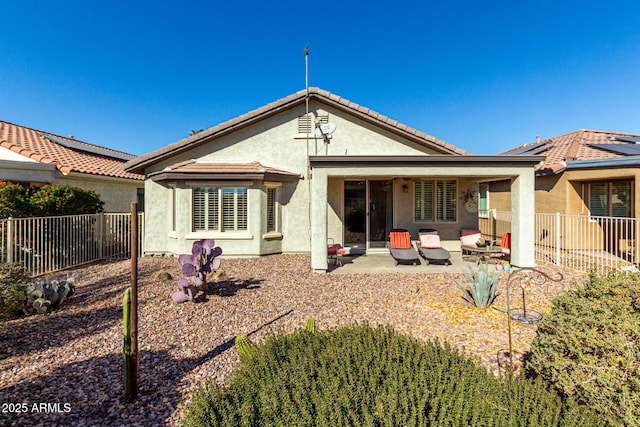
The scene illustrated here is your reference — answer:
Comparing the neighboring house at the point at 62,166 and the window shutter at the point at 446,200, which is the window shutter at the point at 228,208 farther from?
the window shutter at the point at 446,200

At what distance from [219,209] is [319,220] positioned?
540 centimetres

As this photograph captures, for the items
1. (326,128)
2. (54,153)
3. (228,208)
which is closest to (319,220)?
(228,208)

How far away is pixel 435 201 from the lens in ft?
44.9

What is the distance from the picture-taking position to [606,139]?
16.8 m

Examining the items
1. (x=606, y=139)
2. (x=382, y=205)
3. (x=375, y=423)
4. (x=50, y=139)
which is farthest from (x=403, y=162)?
(x=50, y=139)

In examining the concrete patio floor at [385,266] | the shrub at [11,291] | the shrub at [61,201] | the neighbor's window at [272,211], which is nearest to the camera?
the shrub at [11,291]

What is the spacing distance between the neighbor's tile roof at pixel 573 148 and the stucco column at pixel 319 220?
11213 millimetres

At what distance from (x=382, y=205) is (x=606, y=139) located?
14.4m

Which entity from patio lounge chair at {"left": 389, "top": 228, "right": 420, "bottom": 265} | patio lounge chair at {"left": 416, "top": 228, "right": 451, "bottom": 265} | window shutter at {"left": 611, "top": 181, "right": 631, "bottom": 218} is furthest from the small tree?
window shutter at {"left": 611, "top": 181, "right": 631, "bottom": 218}

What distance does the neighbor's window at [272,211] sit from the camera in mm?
13391

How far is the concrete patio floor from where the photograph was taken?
1009 centimetres

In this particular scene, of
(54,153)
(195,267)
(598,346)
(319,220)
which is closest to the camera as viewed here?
(598,346)

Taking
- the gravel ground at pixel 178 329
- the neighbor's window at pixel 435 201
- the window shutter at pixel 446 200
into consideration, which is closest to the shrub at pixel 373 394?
the gravel ground at pixel 178 329

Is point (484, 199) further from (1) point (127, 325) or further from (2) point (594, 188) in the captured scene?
(1) point (127, 325)
